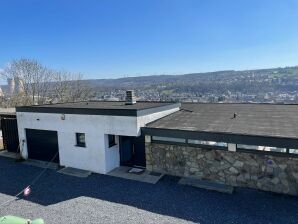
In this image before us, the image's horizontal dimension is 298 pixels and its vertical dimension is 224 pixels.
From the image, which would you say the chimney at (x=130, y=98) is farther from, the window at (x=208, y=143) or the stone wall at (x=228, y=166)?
the window at (x=208, y=143)

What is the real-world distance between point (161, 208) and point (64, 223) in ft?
9.99

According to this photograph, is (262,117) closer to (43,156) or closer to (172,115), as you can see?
(172,115)

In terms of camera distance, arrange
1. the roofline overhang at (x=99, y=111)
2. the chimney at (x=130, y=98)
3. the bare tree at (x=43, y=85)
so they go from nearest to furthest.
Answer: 1. the roofline overhang at (x=99, y=111)
2. the chimney at (x=130, y=98)
3. the bare tree at (x=43, y=85)

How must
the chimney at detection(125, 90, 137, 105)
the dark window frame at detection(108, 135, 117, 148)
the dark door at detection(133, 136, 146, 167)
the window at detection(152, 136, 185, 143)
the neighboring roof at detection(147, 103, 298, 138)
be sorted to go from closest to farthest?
the neighboring roof at detection(147, 103, 298, 138) → the window at detection(152, 136, 185, 143) → the dark window frame at detection(108, 135, 117, 148) → the dark door at detection(133, 136, 146, 167) → the chimney at detection(125, 90, 137, 105)

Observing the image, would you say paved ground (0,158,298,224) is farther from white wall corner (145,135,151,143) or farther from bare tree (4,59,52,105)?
bare tree (4,59,52,105)

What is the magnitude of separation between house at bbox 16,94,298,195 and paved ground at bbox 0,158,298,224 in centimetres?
82

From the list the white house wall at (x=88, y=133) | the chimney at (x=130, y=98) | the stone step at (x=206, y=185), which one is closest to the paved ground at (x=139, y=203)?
the stone step at (x=206, y=185)

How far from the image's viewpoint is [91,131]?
36.9 ft

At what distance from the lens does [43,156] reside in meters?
13.2

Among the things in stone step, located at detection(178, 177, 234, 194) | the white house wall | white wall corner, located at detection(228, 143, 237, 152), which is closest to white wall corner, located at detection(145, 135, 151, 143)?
the white house wall

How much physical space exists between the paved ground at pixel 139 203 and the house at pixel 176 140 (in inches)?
32.3

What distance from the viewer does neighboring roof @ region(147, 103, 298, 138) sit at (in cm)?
920

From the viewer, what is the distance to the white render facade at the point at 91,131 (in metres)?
10.7

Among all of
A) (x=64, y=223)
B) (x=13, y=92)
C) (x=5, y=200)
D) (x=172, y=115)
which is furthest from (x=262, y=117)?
(x=13, y=92)
